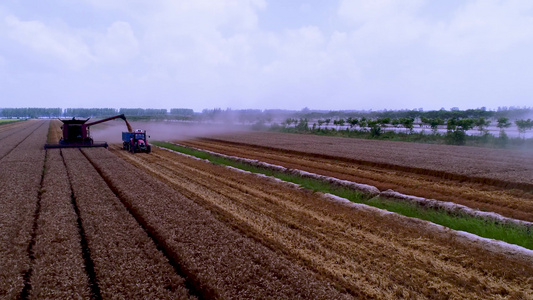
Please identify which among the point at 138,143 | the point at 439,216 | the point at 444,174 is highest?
the point at 138,143

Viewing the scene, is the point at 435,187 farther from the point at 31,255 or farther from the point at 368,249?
the point at 31,255

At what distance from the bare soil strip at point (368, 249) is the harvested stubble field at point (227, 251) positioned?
1.2 inches

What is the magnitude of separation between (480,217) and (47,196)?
576 inches

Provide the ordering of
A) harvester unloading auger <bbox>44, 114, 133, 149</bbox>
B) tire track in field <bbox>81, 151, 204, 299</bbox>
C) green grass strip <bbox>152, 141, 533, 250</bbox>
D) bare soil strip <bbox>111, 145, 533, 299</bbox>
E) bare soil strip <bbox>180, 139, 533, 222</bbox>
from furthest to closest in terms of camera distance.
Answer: harvester unloading auger <bbox>44, 114, 133, 149</bbox> < bare soil strip <bbox>180, 139, 533, 222</bbox> < green grass strip <bbox>152, 141, 533, 250</bbox> < bare soil strip <bbox>111, 145, 533, 299</bbox> < tire track in field <bbox>81, 151, 204, 299</bbox>

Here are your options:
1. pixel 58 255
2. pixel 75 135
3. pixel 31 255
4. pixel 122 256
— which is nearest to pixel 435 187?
pixel 122 256

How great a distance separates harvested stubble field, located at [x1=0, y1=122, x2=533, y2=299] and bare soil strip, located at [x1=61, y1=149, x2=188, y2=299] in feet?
0.09

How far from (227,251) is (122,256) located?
230 cm

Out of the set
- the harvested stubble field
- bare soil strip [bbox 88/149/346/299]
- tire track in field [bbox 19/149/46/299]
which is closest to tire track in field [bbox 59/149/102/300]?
the harvested stubble field

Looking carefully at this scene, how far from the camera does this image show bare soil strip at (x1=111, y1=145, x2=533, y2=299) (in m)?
6.57

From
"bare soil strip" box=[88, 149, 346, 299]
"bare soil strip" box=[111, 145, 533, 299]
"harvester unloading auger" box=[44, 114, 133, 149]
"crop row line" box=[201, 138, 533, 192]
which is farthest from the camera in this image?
"harvester unloading auger" box=[44, 114, 133, 149]

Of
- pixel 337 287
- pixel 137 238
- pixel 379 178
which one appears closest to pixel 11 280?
pixel 137 238

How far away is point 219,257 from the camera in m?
7.41

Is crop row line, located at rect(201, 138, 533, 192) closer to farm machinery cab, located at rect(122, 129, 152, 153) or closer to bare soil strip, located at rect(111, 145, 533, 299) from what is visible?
bare soil strip, located at rect(111, 145, 533, 299)

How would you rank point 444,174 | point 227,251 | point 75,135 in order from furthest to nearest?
point 75,135 → point 444,174 → point 227,251
